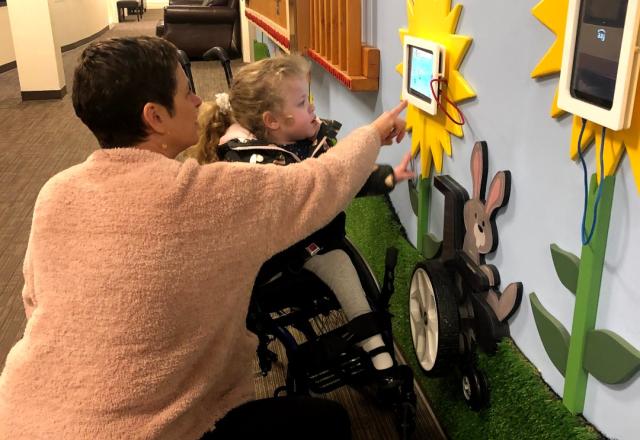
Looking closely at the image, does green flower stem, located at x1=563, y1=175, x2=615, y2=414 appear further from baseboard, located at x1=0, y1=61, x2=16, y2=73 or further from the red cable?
baseboard, located at x1=0, y1=61, x2=16, y2=73

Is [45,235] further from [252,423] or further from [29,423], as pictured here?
[252,423]

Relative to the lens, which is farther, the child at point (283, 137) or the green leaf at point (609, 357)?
the child at point (283, 137)

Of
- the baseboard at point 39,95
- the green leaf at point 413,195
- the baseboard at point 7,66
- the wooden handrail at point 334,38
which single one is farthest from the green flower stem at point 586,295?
the baseboard at point 7,66

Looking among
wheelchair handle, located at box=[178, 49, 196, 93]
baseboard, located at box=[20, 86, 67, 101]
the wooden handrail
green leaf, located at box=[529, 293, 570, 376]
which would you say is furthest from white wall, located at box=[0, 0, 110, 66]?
green leaf, located at box=[529, 293, 570, 376]

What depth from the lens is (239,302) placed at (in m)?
1.09

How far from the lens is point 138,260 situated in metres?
0.96

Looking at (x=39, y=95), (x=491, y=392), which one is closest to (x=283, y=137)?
(x=491, y=392)

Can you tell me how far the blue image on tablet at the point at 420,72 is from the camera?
62.0 inches

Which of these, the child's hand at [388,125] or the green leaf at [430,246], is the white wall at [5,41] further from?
the child's hand at [388,125]

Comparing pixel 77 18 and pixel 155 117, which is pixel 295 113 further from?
pixel 77 18

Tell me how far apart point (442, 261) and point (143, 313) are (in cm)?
88

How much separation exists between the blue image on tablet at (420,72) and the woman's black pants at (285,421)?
813 millimetres

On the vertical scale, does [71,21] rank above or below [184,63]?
below

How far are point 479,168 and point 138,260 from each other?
2.62 ft
